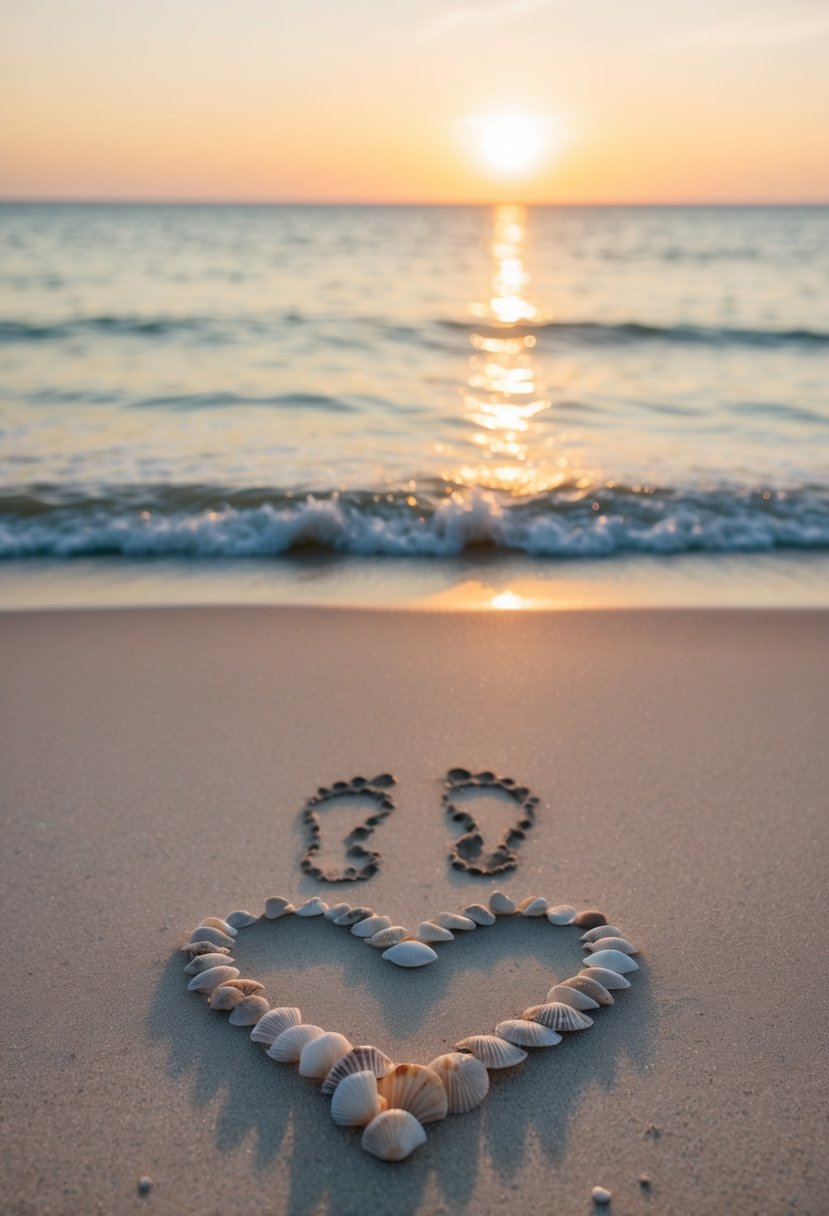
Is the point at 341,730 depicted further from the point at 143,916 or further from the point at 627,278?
the point at 627,278

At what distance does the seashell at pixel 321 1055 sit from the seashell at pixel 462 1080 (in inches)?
7.6

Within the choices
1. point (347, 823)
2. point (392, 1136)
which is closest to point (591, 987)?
point (392, 1136)

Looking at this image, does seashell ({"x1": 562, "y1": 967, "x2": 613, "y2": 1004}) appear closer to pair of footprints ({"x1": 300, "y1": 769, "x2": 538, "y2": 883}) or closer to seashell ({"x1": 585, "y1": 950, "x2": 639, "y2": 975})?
seashell ({"x1": 585, "y1": 950, "x2": 639, "y2": 975})

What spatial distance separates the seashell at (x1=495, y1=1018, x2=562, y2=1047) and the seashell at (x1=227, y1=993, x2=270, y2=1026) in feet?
1.71

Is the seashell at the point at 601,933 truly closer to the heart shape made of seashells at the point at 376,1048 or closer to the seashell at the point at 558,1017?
the heart shape made of seashells at the point at 376,1048

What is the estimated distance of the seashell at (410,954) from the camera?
7.93 feet

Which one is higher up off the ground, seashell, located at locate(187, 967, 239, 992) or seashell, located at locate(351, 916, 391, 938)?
seashell, located at locate(351, 916, 391, 938)

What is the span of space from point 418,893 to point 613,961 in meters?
0.57

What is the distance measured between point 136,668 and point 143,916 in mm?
1675

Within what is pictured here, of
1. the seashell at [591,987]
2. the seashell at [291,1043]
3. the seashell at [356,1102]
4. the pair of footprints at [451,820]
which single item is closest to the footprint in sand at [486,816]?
the pair of footprints at [451,820]

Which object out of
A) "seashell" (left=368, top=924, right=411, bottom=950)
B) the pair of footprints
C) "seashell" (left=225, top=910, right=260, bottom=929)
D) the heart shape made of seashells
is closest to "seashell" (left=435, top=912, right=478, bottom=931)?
the heart shape made of seashells

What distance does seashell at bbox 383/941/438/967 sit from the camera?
2.42 metres

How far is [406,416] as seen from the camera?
30.7 feet

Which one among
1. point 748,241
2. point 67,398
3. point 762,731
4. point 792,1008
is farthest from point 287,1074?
point 748,241
